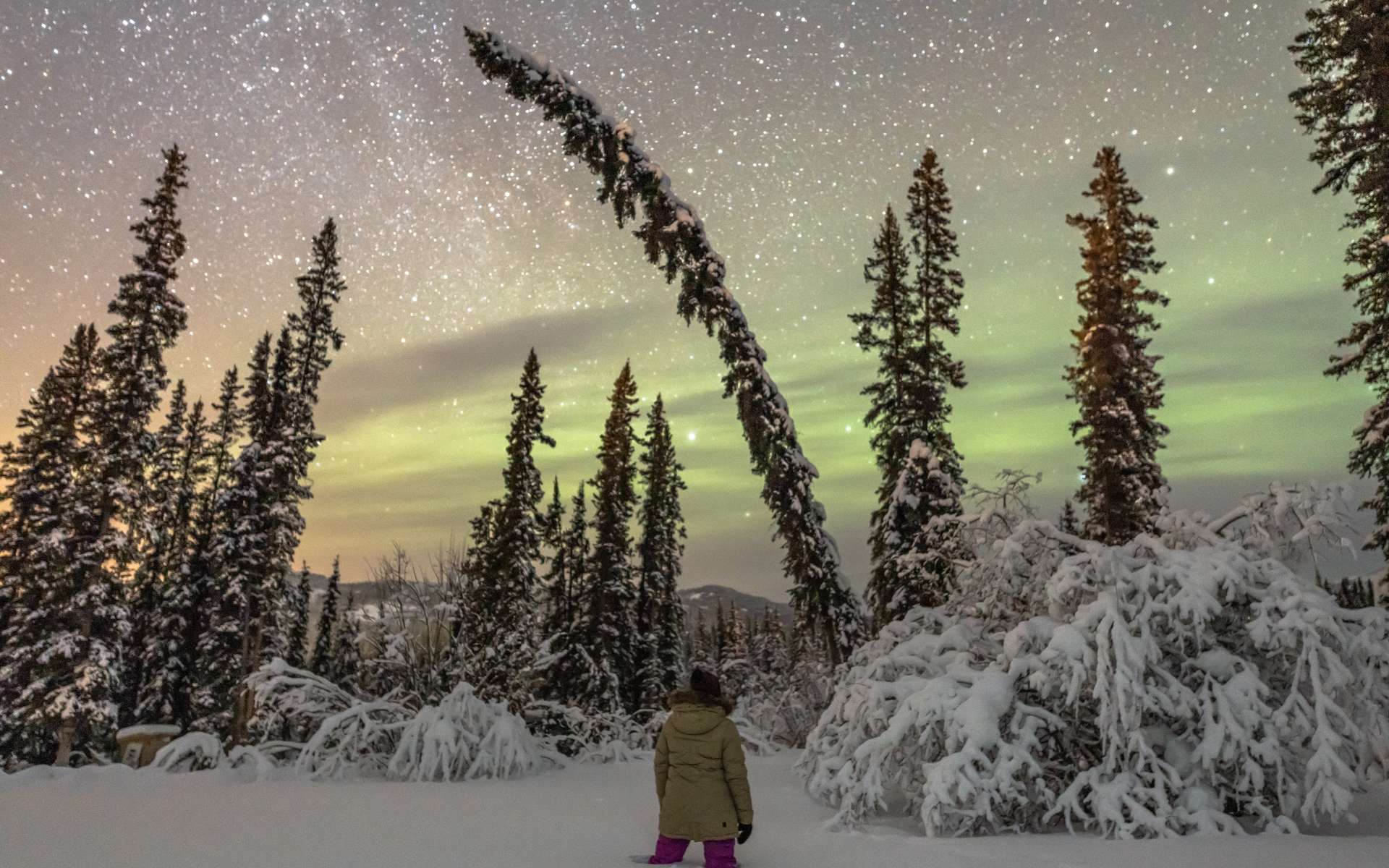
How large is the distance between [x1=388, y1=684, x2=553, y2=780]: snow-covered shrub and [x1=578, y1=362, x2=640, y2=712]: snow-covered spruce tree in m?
22.0

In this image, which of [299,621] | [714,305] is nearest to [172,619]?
[299,621]

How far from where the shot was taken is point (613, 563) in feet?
111

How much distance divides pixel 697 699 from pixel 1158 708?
3.72 m

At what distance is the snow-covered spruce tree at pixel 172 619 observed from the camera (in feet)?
103

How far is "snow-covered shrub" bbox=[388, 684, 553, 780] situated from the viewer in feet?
30.6

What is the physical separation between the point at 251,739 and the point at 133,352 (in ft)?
42.2

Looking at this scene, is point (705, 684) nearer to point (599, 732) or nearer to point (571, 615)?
point (599, 732)

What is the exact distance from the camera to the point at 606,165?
13.5 meters

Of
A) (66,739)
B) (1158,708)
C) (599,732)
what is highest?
(1158,708)

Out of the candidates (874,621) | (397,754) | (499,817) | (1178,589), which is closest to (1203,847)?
(1178,589)

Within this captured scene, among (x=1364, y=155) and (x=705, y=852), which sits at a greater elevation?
(x=1364, y=155)

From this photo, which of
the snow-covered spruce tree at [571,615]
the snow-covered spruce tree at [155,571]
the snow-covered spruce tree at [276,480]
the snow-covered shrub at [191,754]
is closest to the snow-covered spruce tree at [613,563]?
the snow-covered spruce tree at [571,615]

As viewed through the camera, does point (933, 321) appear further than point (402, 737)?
Yes

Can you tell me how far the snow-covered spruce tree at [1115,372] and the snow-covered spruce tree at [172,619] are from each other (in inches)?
1292
